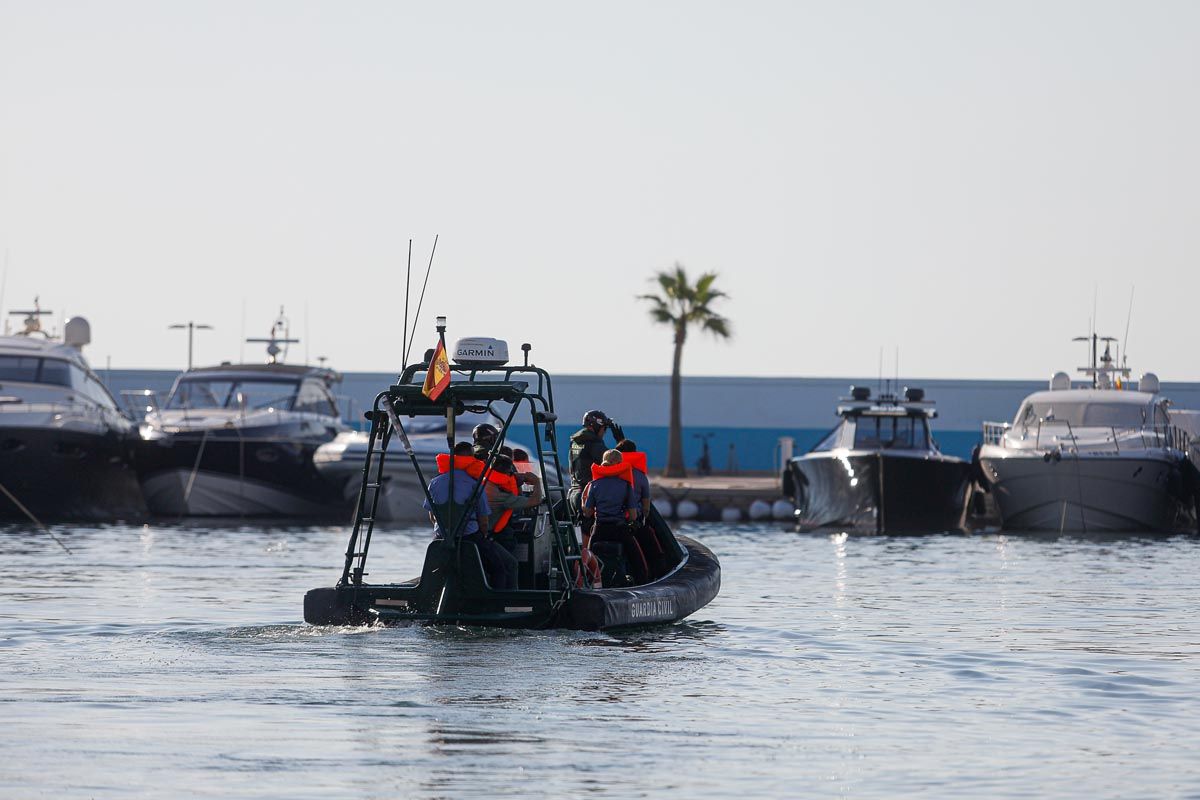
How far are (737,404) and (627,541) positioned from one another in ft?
156

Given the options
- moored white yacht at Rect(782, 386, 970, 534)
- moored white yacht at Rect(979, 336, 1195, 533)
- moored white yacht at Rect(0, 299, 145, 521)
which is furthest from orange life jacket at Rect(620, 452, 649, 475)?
moored white yacht at Rect(0, 299, 145, 521)

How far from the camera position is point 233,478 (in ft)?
129

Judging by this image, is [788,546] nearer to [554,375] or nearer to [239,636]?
[239,636]

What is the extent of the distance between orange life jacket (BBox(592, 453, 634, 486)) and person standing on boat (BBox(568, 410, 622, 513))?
1.46ft

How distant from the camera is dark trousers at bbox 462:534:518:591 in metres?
16.3

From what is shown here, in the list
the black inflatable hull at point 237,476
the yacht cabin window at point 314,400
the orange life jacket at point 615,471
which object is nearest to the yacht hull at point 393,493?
the black inflatable hull at point 237,476

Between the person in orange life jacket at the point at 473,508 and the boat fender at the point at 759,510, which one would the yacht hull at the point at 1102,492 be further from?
the person in orange life jacket at the point at 473,508

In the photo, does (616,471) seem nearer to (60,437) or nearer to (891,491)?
(891,491)

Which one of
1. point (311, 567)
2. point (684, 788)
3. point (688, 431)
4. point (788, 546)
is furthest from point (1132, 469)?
point (688, 431)

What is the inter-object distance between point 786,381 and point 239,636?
5069 centimetres

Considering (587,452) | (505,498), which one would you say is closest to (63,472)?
(587,452)

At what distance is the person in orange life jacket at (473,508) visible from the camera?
16.2 metres

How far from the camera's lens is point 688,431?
65938 mm

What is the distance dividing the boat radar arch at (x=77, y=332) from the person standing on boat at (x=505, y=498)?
2482cm
